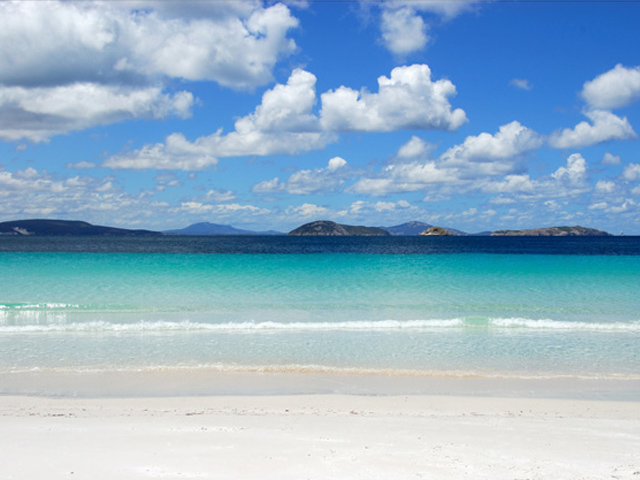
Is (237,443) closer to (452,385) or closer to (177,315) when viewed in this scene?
(452,385)

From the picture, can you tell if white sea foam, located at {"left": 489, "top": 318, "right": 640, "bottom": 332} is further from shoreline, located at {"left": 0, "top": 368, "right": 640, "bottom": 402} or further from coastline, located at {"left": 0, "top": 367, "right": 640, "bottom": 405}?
shoreline, located at {"left": 0, "top": 368, "right": 640, "bottom": 402}

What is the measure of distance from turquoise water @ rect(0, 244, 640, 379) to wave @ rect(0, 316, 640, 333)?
0.20 ft

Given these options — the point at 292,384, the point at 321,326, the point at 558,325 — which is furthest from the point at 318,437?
the point at 558,325

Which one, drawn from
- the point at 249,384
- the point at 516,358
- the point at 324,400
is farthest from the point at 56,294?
the point at 516,358

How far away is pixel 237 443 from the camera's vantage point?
22.0ft

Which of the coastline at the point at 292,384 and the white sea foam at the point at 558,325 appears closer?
the coastline at the point at 292,384

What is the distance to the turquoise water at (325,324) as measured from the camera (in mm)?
11688

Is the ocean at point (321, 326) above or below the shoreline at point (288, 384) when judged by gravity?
above

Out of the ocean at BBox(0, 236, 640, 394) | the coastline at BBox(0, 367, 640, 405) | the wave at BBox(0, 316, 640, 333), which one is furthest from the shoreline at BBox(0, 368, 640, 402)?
the wave at BBox(0, 316, 640, 333)

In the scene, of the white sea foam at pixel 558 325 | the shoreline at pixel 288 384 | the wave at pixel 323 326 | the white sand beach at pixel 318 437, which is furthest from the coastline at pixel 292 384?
the white sea foam at pixel 558 325

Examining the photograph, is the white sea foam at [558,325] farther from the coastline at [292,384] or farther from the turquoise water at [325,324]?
the coastline at [292,384]

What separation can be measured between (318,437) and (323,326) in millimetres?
8962

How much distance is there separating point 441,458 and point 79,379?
767 cm

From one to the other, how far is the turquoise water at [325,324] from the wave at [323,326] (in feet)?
0.20
